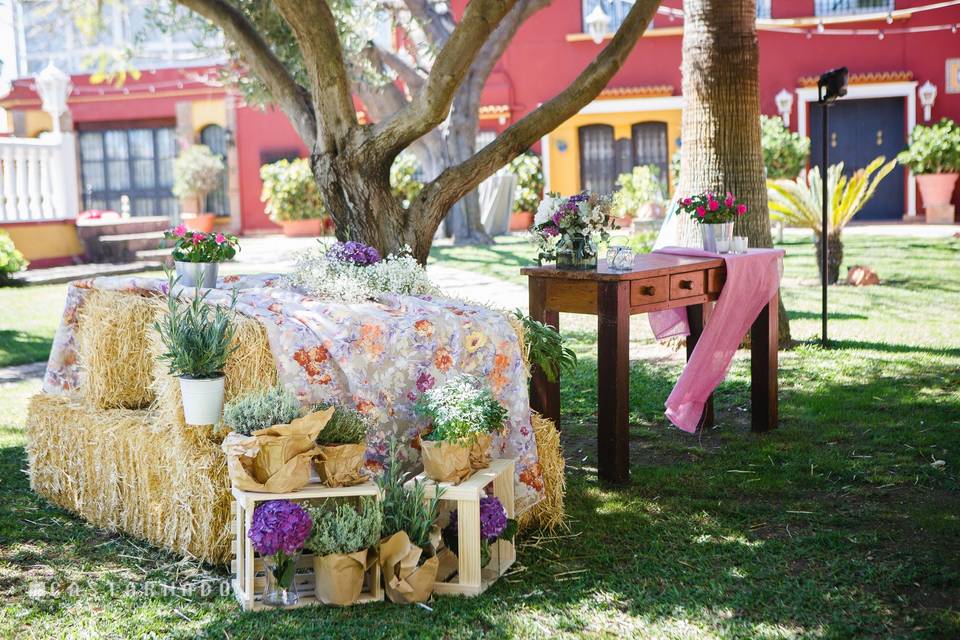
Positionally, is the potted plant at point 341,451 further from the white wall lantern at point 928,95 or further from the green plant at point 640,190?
the white wall lantern at point 928,95

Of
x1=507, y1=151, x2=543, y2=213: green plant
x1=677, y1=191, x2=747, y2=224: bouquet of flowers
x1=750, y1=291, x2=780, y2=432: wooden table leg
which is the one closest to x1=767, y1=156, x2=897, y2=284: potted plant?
x1=750, y1=291, x2=780, y2=432: wooden table leg

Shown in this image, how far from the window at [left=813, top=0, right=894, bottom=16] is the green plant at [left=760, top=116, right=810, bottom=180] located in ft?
11.8

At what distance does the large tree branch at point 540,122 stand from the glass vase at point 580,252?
1.22 meters

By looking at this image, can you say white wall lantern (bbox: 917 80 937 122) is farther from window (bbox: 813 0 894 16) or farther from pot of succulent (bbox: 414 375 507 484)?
pot of succulent (bbox: 414 375 507 484)

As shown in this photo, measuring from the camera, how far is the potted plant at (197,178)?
73.1 feet

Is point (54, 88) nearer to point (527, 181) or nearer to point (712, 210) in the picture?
point (527, 181)

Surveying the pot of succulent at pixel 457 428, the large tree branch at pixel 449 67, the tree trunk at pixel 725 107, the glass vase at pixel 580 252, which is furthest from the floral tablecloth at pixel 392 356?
the tree trunk at pixel 725 107

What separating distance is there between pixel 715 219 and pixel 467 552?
2639 mm

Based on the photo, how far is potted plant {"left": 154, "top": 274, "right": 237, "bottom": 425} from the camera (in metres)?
3.64

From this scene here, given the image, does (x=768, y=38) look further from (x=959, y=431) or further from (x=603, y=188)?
(x=959, y=431)

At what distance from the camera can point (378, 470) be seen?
3938 mm

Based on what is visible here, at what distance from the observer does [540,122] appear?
5898 millimetres

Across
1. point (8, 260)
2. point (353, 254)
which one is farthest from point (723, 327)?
point (8, 260)

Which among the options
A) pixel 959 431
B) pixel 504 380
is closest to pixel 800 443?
pixel 959 431
